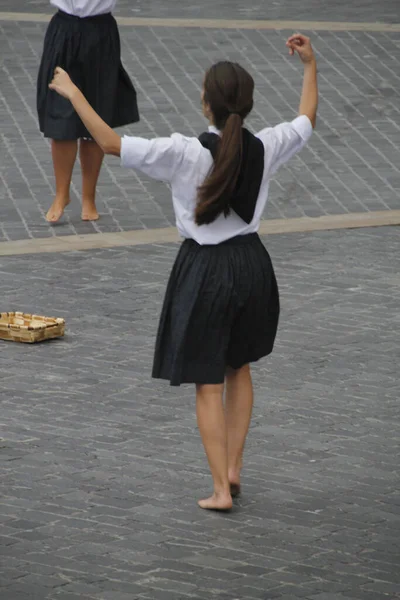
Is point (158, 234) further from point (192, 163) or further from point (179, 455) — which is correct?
point (192, 163)

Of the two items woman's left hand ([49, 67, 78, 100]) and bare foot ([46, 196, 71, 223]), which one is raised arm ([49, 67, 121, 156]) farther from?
bare foot ([46, 196, 71, 223])

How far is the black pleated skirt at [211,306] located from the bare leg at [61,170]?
467 cm

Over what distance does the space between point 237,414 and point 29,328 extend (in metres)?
2.20

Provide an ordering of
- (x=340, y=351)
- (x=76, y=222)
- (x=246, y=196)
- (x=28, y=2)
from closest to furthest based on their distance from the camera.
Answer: (x=246, y=196) → (x=340, y=351) → (x=76, y=222) → (x=28, y=2)

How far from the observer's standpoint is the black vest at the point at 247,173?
6051mm

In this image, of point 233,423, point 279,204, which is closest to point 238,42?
point 279,204

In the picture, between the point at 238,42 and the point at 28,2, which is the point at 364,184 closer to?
the point at 238,42

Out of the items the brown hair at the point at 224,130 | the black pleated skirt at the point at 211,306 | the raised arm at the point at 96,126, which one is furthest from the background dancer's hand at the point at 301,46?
Answer: the raised arm at the point at 96,126

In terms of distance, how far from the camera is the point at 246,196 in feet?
19.9

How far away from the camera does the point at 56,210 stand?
10.9 meters

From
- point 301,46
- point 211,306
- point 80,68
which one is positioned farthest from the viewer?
point 80,68

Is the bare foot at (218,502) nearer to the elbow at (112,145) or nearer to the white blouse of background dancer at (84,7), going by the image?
the elbow at (112,145)

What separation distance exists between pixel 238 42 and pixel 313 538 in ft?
32.7

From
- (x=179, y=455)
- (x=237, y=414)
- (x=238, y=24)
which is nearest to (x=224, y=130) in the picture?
(x=237, y=414)
